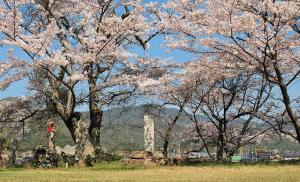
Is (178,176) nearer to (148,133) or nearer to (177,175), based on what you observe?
(177,175)

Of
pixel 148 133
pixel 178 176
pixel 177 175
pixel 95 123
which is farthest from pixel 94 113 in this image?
pixel 178 176

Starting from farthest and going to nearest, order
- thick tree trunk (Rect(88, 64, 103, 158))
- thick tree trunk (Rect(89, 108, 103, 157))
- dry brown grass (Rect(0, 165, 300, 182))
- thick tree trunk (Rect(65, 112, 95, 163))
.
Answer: thick tree trunk (Rect(89, 108, 103, 157)), thick tree trunk (Rect(88, 64, 103, 158)), thick tree trunk (Rect(65, 112, 95, 163)), dry brown grass (Rect(0, 165, 300, 182))

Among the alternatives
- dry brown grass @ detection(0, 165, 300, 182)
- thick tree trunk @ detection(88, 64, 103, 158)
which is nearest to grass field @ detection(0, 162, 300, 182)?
dry brown grass @ detection(0, 165, 300, 182)

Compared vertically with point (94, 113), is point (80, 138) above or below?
below

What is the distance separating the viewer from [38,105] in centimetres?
2883

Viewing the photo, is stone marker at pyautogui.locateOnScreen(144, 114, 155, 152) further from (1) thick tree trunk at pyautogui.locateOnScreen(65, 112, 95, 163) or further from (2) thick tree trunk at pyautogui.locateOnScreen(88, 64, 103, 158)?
(1) thick tree trunk at pyautogui.locateOnScreen(65, 112, 95, 163)

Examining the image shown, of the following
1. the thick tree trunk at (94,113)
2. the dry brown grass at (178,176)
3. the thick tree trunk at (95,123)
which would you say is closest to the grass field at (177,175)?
the dry brown grass at (178,176)

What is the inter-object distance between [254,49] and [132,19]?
6289mm

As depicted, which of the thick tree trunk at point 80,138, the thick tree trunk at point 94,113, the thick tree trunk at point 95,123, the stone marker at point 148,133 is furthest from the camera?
the stone marker at point 148,133

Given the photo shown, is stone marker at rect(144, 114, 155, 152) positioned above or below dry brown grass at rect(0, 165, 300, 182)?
above

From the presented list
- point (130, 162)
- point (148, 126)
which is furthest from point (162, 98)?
point (130, 162)

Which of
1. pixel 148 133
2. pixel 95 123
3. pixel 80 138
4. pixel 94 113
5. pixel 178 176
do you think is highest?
pixel 94 113

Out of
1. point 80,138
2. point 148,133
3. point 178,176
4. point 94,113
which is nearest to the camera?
point 178,176

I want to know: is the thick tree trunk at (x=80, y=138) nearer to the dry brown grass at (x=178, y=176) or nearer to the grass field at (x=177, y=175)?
the grass field at (x=177, y=175)
